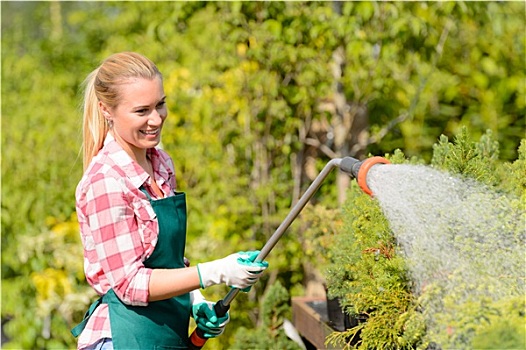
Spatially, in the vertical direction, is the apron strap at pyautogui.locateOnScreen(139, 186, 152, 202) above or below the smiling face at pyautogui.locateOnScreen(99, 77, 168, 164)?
below

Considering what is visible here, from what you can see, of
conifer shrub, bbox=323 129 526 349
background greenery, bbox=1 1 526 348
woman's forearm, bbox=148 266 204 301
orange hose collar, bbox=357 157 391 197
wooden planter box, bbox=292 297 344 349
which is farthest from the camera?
background greenery, bbox=1 1 526 348

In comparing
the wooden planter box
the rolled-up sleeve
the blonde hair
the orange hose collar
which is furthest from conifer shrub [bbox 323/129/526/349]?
the blonde hair

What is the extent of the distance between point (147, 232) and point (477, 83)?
356 centimetres

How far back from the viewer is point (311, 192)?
85.6 inches

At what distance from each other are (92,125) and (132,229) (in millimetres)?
348

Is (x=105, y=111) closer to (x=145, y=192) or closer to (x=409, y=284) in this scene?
(x=145, y=192)

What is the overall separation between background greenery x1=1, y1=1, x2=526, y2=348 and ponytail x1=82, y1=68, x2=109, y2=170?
55.0 inches

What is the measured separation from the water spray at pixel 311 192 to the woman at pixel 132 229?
0.23 ft

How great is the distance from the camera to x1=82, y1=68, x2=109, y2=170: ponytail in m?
2.37

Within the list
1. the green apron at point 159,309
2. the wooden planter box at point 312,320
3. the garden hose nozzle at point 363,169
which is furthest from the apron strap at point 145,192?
the wooden planter box at point 312,320

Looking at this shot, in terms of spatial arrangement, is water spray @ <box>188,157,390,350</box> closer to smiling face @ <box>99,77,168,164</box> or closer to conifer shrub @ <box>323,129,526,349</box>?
conifer shrub @ <box>323,129,526,349</box>

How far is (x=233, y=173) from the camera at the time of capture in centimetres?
439

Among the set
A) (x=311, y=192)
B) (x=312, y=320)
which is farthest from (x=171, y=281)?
(x=312, y=320)

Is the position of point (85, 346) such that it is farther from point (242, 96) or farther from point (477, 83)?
point (477, 83)
